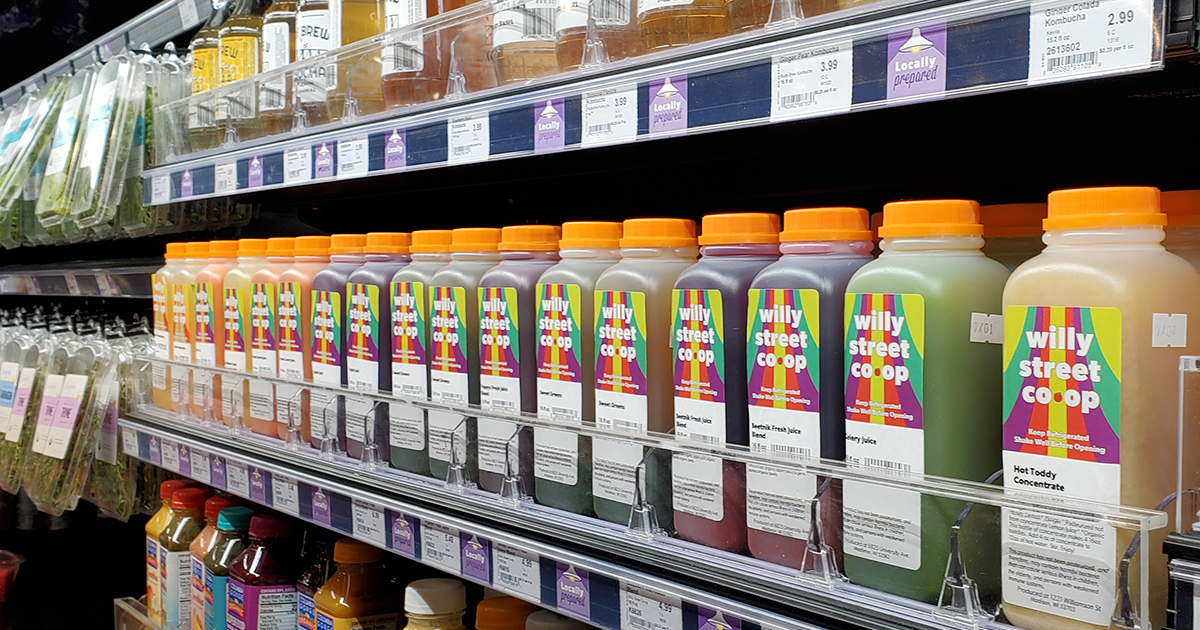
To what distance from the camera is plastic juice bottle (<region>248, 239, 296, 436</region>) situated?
5.24 ft

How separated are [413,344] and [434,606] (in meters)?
0.38

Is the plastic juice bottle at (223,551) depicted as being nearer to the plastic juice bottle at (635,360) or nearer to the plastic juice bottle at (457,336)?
the plastic juice bottle at (457,336)

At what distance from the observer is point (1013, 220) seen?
3.06ft

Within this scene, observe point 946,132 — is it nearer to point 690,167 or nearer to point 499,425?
point 690,167

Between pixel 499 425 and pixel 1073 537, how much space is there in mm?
682

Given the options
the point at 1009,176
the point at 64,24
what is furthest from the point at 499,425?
the point at 64,24

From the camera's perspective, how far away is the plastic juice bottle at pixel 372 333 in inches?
53.9

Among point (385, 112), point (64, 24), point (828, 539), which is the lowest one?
point (828, 539)

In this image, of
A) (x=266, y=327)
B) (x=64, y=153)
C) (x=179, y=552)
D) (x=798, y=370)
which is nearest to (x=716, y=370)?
(x=798, y=370)

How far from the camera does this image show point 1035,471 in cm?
72

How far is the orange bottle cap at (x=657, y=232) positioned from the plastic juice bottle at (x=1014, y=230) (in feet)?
1.02

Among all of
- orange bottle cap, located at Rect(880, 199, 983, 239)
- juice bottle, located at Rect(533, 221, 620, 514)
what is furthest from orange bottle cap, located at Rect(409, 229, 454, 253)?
orange bottle cap, located at Rect(880, 199, 983, 239)

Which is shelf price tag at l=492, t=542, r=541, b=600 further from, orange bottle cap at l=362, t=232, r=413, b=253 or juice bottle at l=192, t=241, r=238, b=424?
juice bottle at l=192, t=241, r=238, b=424

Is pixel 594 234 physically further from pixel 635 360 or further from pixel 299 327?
pixel 299 327
